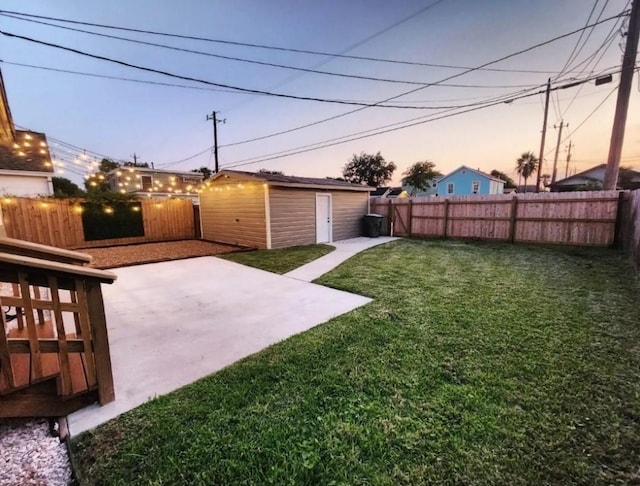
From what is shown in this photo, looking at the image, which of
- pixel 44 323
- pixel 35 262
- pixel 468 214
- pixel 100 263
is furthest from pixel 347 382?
pixel 468 214

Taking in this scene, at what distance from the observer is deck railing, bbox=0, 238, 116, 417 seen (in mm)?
1752

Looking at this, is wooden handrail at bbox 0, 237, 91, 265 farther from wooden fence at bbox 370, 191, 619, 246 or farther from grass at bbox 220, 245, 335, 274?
wooden fence at bbox 370, 191, 619, 246

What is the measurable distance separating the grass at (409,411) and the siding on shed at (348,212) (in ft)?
26.6

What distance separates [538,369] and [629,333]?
1706 millimetres

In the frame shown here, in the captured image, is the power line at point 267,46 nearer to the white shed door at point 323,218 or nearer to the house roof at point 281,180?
the house roof at point 281,180

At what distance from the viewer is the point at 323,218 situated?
11.1m

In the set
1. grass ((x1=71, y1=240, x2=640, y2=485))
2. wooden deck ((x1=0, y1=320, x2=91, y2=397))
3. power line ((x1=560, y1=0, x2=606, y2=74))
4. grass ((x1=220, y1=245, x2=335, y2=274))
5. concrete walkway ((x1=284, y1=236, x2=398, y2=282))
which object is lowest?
concrete walkway ((x1=284, y1=236, x2=398, y2=282))

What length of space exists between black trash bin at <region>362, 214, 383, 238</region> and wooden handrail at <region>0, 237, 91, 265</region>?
10.6 metres

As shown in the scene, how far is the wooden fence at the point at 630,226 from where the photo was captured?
5739 millimetres

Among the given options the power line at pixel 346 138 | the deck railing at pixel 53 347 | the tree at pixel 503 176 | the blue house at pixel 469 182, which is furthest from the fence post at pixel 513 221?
the tree at pixel 503 176

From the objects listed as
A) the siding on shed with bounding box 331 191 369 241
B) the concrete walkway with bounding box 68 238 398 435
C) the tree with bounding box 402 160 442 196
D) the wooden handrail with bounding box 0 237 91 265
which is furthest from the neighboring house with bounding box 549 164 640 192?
the wooden handrail with bounding box 0 237 91 265

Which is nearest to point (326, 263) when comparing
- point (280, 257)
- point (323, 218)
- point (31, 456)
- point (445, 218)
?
point (280, 257)

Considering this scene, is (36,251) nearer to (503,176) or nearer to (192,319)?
(192,319)

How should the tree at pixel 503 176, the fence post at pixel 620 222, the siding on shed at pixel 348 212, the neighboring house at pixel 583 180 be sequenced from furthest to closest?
the tree at pixel 503 176, the neighboring house at pixel 583 180, the siding on shed at pixel 348 212, the fence post at pixel 620 222
